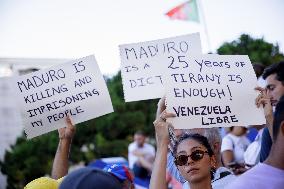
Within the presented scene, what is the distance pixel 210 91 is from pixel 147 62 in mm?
752

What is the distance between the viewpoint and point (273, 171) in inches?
77.7

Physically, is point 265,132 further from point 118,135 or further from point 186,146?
point 118,135

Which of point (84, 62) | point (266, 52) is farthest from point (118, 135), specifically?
point (84, 62)

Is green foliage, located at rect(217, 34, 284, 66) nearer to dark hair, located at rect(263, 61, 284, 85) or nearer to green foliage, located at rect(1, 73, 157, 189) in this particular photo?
green foliage, located at rect(1, 73, 157, 189)

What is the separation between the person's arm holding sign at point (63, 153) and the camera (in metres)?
3.65

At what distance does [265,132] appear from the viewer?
330 cm

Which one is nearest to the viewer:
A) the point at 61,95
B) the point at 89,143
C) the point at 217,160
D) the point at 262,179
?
the point at 262,179

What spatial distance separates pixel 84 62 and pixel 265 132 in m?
1.75

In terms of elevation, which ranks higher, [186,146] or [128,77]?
[128,77]

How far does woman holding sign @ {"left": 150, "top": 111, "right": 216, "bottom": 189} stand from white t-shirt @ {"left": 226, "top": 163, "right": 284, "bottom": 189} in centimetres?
83

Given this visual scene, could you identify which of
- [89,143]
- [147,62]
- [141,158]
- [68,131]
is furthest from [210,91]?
[89,143]

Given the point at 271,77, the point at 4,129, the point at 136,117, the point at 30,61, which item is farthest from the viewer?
the point at 30,61

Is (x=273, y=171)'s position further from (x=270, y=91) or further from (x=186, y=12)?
(x=186, y=12)

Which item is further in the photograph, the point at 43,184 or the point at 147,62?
the point at 147,62
